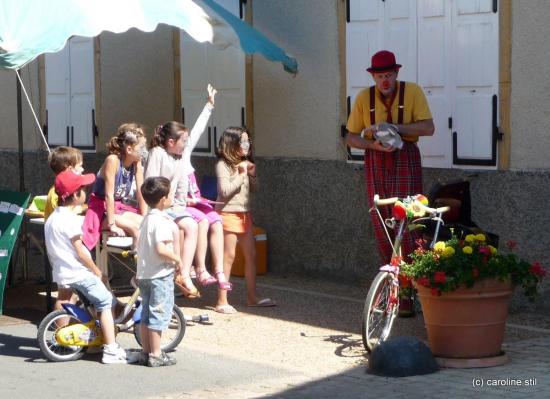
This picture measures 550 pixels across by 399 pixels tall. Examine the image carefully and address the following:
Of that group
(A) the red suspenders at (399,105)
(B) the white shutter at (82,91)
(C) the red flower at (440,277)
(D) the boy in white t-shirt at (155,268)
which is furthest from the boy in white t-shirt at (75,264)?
(B) the white shutter at (82,91)

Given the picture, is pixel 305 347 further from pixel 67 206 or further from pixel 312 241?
pixel 312 241

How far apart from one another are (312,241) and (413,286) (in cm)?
346

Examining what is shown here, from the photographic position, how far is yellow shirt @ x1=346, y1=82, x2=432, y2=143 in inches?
338

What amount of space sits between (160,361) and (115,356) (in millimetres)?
336

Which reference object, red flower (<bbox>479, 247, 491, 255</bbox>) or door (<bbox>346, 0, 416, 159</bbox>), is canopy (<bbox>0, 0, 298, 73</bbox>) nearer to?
door (<bbox>346, 0, 416, 159</bbox>)

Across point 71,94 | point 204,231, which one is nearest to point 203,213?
point 204,231

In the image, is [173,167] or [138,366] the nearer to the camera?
[138,366]

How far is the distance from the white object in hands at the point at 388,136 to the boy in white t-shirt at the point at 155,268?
6.37 ft

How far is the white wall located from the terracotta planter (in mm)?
3497

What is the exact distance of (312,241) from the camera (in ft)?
35.0

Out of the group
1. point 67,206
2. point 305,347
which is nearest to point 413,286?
point 305,347

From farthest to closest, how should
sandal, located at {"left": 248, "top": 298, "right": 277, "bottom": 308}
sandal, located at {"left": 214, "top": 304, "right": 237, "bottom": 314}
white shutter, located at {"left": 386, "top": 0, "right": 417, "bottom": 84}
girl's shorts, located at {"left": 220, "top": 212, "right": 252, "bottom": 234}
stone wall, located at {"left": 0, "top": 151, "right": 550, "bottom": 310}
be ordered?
1. white shutter, located at {"left": 386, "top": 0, "right": 417, "bottom": 84}
2. sandal, located at {"left": 248, "top": 298, "right": 277, "bottom": 308}
3. girl's shorts, located at {"left": 220, "top": 212, "right": 252, "bottom": 234}
4. sandal, located at {"left": 214, "top": 304, "right": 237, "bottom": 314}
5. stone wall, located at {"left": 0, "top": 151, "right": 550, "bottom": 310}

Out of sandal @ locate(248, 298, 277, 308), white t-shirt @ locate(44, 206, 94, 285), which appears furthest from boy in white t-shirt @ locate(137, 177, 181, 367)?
sandal @ locate(248, 298, 277, 308)

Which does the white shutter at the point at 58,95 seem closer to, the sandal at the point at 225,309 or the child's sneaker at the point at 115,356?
the sandal at the point at 225,309
